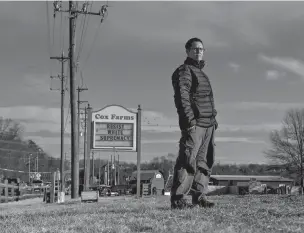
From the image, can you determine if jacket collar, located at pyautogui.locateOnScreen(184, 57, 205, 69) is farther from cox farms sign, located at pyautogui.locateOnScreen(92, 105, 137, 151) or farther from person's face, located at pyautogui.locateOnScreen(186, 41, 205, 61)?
cox farms sign, located at pyautogui.locateOnScreen(92, 105, 137, 151)

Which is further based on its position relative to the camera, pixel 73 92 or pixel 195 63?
pixel 73 92

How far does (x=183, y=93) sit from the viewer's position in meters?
8.57

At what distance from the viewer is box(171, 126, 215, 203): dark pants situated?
28.2ft

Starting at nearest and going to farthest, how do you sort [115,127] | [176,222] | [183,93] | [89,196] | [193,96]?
[176,222] → [183,93] → [193,96] → [89,196] → [115,127]

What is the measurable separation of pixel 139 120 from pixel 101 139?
6.31 feet

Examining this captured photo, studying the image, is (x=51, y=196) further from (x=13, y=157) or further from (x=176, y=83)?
(x=13, y=157)

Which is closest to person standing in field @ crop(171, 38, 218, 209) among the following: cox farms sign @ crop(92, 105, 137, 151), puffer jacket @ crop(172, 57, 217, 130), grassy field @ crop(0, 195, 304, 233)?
puffer jacket @ crop(172, 57, 217, 130)

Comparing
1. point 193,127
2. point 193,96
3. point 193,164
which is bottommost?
point 193,164

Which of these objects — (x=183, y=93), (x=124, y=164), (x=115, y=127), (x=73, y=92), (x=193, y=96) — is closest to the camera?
(x=183, y=93)

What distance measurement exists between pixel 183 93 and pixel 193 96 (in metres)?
0.33

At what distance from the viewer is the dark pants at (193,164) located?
859 centimetres

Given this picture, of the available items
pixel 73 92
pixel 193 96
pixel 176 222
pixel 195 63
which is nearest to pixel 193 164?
pixel 193 96

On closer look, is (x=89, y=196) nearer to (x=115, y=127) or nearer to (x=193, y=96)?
(x=115, y=127)

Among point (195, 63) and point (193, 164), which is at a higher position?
point (195, 63)
